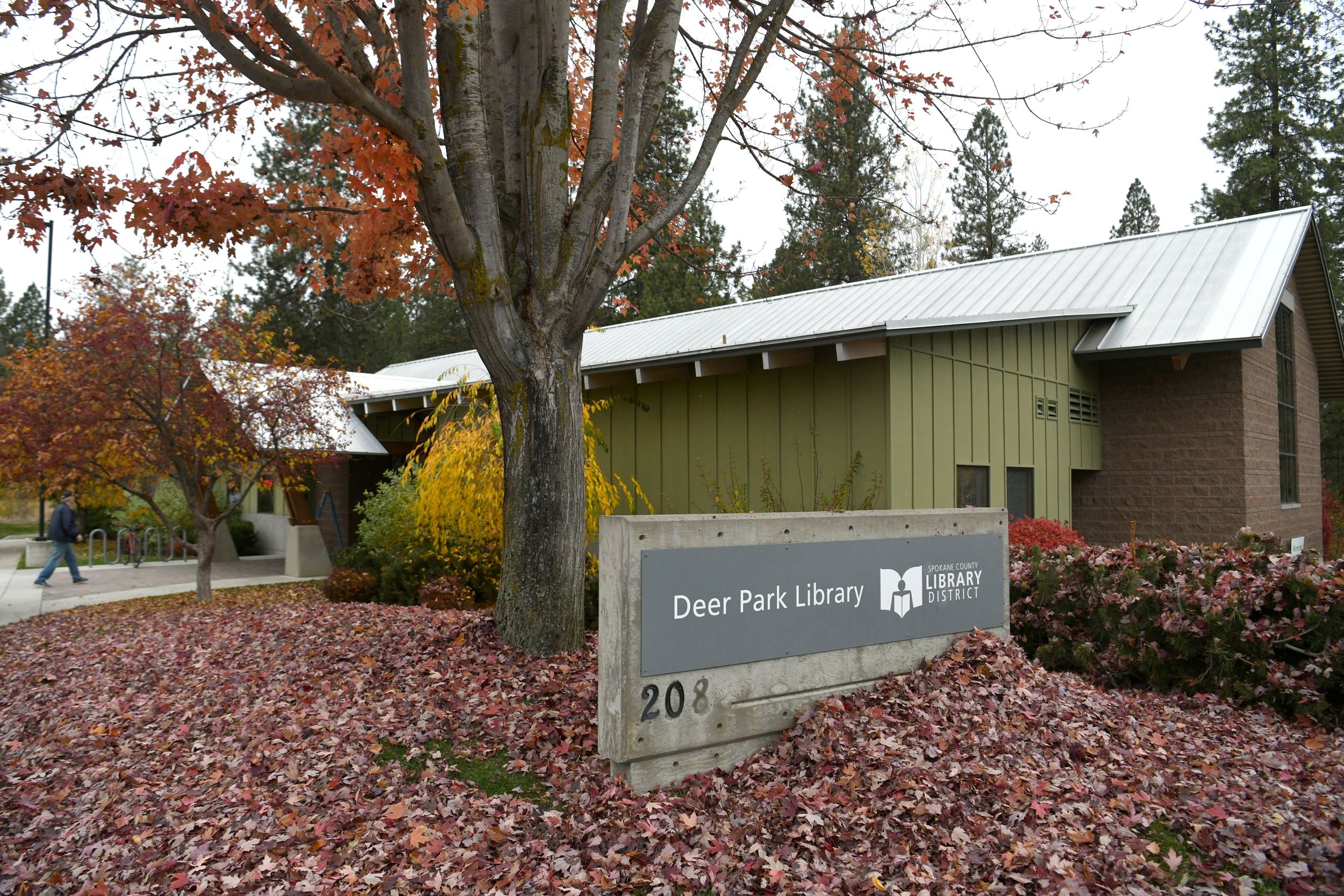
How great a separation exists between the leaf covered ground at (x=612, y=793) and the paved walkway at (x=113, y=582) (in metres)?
6.81

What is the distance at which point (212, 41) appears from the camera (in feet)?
18.6

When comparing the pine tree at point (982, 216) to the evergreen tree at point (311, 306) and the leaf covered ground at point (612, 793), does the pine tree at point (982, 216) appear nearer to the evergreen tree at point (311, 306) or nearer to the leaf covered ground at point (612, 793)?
the evergreen tree at point (311, 306)

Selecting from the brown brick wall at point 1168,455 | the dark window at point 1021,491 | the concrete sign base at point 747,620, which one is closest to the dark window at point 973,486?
the dark window at point 1021,491

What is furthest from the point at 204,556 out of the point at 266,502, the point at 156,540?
the point at 266,502

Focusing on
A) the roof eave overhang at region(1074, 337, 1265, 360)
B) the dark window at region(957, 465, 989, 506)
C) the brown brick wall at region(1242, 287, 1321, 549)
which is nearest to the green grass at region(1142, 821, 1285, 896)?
the dark window at region(957, 465, 989, 506)

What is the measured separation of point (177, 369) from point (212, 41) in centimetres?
680

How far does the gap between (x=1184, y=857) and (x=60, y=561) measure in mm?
16400

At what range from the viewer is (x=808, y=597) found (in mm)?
5051

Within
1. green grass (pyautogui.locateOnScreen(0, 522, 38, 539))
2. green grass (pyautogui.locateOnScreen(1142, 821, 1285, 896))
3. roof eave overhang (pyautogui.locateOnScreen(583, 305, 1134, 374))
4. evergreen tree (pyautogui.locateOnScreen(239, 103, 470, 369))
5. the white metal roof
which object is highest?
evergreen tree (pyautogui.locateOnScreen(239, 103, 470, 369))

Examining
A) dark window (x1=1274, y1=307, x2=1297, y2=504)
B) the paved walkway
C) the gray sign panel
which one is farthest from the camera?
dark window (x1=1274, y1=307, x2=1297, y2=504)

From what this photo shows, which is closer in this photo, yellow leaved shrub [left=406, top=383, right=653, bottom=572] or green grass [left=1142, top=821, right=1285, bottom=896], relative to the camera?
green grass [left=1142, top=821, right=1285, bottom=896]

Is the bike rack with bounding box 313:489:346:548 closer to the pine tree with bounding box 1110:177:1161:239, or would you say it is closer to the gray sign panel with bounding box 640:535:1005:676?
the gray sign panel with bounding box 640:535:1005:676

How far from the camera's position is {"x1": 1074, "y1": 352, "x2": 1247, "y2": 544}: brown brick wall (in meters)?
13.2

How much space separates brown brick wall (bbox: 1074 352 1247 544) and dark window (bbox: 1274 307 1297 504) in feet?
11.0
